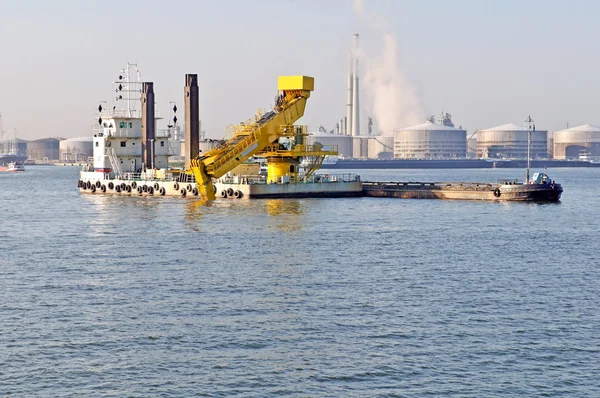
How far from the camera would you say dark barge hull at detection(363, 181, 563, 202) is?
99.6 metres

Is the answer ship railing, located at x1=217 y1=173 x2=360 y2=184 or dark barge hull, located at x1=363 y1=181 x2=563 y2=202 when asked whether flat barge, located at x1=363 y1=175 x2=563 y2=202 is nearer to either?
dark barge hull, located at x1=363 y1=181 x2=563 y2=202

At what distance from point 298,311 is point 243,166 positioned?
2998 inches

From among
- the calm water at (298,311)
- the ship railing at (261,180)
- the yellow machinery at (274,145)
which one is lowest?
the calm water at (298,311)

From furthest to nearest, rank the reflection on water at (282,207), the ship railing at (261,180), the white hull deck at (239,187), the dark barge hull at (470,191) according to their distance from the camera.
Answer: the ship railing at (261,180) < the white hull deck at (239,187) < the dark barge hull at (470,191) < the reflection on water at (282,207)

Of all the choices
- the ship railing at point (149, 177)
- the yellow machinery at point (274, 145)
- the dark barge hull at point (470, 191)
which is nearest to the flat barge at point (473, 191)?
the dark barge hull at point (470, 191)

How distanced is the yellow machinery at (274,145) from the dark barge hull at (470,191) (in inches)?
399

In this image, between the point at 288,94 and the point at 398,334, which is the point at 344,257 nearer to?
the point at 398,334

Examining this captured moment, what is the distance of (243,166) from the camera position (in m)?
116

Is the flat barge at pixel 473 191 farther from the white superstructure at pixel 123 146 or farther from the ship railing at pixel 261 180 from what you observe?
the white superstructure at pixel 123 146

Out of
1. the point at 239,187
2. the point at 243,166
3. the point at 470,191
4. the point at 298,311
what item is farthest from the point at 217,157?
the point at 298,311

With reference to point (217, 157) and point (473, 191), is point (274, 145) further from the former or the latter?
point (473, 191)

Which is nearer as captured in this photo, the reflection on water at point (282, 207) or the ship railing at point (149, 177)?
the reflection on water at point (282, 207)

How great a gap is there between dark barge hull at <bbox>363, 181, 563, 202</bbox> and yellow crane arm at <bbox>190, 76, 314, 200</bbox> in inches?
567

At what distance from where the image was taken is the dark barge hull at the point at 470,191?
99.6m
